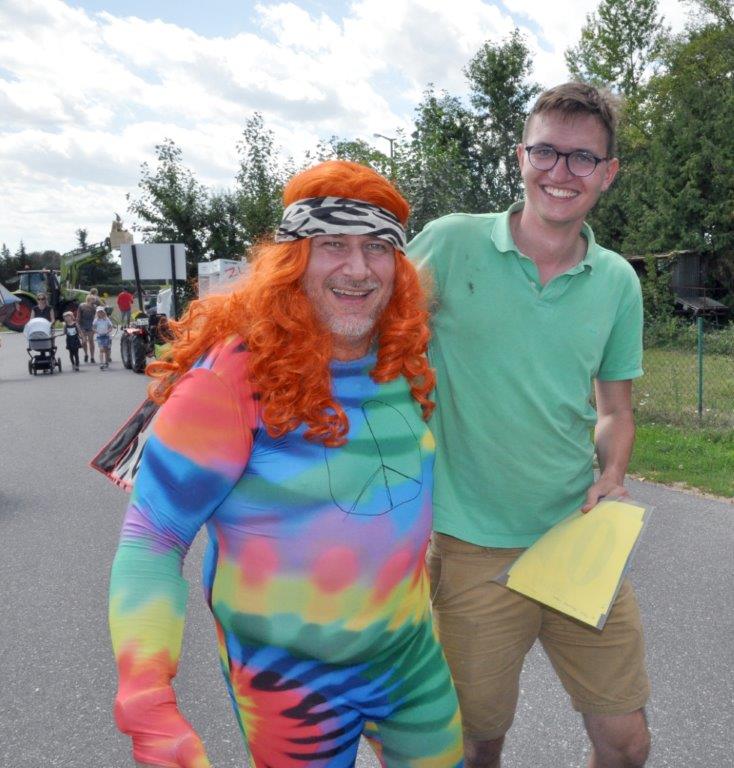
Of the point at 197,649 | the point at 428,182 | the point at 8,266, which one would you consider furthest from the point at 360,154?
the point at 8,266

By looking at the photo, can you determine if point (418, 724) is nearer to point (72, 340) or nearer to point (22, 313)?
point (72, 340)

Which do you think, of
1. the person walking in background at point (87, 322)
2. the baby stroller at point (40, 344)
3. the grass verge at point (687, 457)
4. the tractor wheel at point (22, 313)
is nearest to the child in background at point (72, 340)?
the baby stroller at point (40, 344)

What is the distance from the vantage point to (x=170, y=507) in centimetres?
153

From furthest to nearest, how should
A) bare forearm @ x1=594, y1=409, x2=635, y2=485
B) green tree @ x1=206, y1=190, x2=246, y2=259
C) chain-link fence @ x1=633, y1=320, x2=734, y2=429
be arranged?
Result: green tree @ x1=206, y1=190, x2=246, y2=259, chain-link fence @ x1=633, y1=320, x2=734, y2=429, bare forearm @ x1=594, y1=409, x2=635, y2=485

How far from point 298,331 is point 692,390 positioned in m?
10.8

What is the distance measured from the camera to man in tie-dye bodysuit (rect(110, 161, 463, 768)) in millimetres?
1528

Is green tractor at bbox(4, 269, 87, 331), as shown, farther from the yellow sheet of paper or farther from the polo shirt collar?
the yellow sheet of paper

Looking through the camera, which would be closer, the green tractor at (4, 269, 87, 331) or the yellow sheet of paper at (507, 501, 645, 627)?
the yellow sheet of paper at (507, 501, 645, 627)

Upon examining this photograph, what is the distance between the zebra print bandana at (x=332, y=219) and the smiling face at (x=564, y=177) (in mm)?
621

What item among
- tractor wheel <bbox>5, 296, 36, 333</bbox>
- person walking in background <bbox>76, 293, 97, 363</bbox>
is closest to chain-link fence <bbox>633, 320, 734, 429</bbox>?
person walking in background <bbox>76, 293, 97, 363</bbox>

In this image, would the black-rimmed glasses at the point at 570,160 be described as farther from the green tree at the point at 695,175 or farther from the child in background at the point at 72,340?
the green tree at the point at 695,175

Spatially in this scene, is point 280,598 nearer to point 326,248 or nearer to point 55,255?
point 326,248

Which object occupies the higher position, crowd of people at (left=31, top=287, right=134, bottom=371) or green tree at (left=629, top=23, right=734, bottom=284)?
green tree at (left=629, top=23, right=734, bottom=284)

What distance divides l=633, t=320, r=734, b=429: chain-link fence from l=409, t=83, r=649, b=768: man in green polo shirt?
772cm
